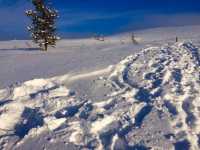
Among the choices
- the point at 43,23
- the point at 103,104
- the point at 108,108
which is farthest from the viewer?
the point at 43,23

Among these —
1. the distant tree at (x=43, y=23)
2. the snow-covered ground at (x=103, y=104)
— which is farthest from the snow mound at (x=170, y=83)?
the distant tree at (x=43, y=23)

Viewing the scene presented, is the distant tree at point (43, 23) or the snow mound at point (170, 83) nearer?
the snow mound at point (170, 83)

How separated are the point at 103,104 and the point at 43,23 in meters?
14.0

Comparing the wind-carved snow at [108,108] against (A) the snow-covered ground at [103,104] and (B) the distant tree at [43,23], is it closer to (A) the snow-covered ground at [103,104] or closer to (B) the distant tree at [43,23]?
(A) the snow-covered ground at [103,104]

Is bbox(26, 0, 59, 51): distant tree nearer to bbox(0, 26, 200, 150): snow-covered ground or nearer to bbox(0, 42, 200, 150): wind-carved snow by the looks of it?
bbox(0, 26, 200, 150): snow-covered ground

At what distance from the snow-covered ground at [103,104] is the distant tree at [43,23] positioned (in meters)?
6.80

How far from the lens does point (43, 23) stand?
87.6 ft

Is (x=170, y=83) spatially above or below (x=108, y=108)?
above

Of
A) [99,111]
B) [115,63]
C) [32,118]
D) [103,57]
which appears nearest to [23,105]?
[32,118]

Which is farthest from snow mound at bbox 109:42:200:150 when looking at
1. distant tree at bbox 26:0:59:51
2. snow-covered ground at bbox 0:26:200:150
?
distant tree at bbox 26:0:59:51

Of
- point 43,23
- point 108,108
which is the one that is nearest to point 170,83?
point 108,108

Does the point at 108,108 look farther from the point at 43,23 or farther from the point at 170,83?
the point at 43,23

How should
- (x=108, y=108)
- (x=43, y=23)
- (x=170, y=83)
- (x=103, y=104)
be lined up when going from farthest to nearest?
(x=43, y=23)
(x=170, y=83)
(x=103, y=104)
(x=108, y=108)

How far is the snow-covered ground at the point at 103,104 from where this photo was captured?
11133 millimetres
